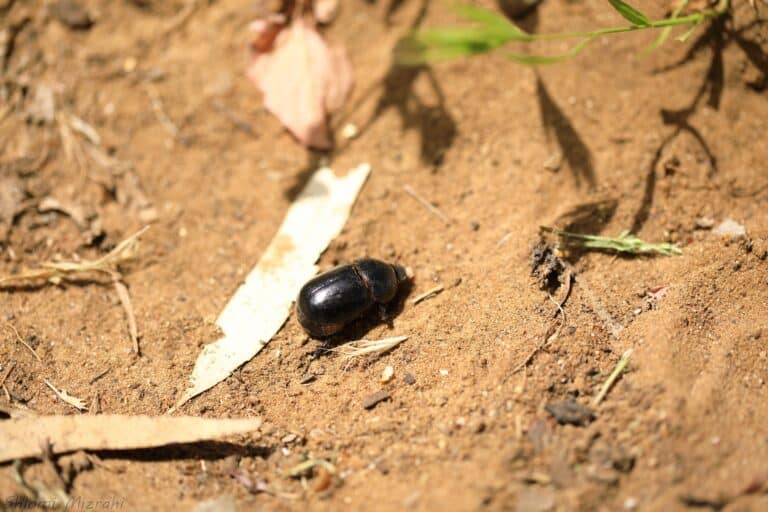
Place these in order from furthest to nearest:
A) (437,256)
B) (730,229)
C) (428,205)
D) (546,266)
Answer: (428,205)
(437,256)
(730,229)
(546,266)

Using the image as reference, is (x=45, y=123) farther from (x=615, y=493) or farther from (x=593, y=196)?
(x=615, y=493)

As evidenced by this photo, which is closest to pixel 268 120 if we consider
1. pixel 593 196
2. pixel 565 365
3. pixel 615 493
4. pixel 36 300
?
pixel 36 300

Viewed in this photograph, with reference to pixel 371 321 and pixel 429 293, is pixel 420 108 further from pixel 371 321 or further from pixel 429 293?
pixel 371 321

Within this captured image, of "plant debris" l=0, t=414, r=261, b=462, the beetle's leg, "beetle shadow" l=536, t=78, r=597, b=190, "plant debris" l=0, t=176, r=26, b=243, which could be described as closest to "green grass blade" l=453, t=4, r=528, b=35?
"beetle shadow" l=536, t=78, r=597, b=190

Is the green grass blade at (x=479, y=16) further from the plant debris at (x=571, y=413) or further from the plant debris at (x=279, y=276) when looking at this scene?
the plant debris at (x=571, y=413)

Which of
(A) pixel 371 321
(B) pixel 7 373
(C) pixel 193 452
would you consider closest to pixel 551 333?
(A) pixel 371 321
